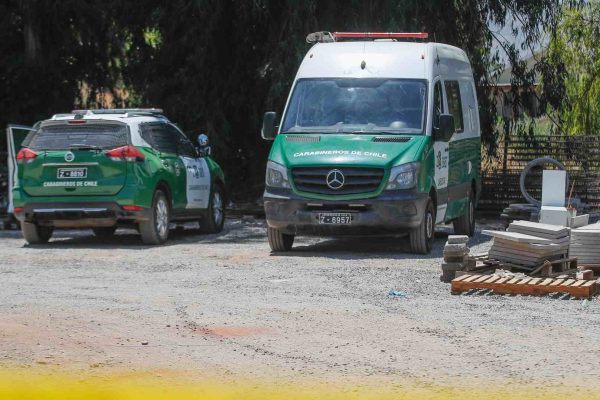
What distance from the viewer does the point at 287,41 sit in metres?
24.1

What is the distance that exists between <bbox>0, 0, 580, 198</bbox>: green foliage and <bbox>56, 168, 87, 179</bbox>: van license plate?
20.7ft

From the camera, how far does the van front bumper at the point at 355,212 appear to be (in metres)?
16.3

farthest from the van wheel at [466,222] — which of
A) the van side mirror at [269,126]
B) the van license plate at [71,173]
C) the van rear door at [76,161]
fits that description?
the van license plate at [71,173]

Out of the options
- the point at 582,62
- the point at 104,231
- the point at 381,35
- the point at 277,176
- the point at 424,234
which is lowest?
the point at 104,231

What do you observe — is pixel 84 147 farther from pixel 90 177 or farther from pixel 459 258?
pixel 459 258

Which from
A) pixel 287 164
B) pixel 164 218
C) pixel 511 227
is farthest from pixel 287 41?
pixel 511 227

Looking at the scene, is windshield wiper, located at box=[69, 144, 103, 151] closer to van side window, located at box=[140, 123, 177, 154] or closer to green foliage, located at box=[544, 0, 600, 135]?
van side window, located at box=[140, 123, 177, 154]

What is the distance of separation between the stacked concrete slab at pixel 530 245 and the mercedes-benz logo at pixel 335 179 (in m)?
2.74

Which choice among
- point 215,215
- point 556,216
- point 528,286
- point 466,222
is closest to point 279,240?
point 556,216

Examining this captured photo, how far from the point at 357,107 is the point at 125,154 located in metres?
3.28

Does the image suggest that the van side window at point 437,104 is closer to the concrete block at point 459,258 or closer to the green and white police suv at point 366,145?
the green and white police suv at point 366,145

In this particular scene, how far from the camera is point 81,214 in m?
18.1

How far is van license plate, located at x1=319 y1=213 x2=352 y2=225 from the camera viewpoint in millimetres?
16359

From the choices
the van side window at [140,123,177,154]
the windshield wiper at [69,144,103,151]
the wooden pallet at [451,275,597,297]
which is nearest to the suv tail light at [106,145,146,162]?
the windshield wiper at [69,144,103,151]
